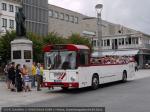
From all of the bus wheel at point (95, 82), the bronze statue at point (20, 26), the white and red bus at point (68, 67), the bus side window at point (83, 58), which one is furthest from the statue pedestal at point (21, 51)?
the bus side window at point (83, 58)

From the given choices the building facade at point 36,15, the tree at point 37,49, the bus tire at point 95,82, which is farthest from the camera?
the building facade at point 36,15

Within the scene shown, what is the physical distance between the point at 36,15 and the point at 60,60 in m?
70.7

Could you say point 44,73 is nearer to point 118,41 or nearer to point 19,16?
point 19,16

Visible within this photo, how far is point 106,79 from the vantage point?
27.6 meters

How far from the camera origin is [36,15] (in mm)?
92938

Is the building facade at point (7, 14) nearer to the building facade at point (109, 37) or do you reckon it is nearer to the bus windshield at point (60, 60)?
the building facade at point (109, 37)

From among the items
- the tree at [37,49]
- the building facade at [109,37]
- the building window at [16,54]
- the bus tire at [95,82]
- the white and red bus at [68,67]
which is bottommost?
the bus tire at [95,82]

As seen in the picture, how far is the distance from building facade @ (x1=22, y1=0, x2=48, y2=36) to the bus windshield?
2546 inches

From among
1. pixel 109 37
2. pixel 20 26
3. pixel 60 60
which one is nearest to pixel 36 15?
pixel 109 37

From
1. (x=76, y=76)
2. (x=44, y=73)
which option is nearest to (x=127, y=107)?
(x=76, y=76)

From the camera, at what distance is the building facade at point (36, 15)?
3524 inches

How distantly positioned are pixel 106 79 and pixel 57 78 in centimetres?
546

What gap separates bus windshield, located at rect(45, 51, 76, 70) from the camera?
2298cm

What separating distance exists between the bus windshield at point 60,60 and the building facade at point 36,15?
64681mm
